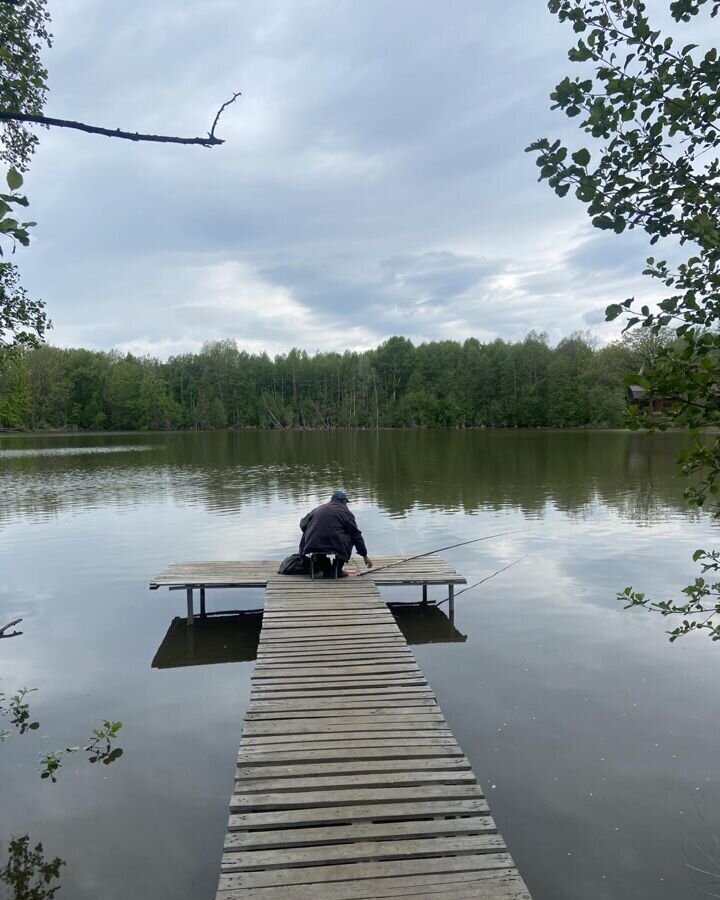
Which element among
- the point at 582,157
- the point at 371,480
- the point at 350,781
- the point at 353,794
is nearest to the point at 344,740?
the point at 350,781

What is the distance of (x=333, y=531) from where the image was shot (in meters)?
9.81

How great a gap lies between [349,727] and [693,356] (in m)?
4.11

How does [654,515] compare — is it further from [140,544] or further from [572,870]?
[572,870]

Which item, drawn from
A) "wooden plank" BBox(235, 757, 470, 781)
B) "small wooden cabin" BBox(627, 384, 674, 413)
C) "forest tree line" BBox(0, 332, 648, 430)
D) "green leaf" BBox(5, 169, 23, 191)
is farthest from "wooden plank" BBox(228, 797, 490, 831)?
"forest tree line" BBox(0, 332, 648, 430)

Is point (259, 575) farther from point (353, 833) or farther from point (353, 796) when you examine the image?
point (353, 833)

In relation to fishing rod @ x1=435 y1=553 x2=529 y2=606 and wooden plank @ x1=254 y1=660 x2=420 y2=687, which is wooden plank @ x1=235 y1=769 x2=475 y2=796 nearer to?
wooden plank @ x1=254 y1=660 x2=420 y2=687

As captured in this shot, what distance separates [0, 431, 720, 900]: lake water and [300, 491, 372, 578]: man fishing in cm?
191

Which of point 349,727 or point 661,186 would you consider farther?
point 349,727

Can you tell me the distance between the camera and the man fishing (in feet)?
32.0

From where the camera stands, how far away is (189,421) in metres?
108

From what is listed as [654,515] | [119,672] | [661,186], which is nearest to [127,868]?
[119,672]

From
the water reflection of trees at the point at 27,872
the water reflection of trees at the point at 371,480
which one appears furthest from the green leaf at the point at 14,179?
the water reflection of trees at the point at 371,480

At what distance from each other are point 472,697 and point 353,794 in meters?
3.26

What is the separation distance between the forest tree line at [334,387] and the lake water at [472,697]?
77289 mm
